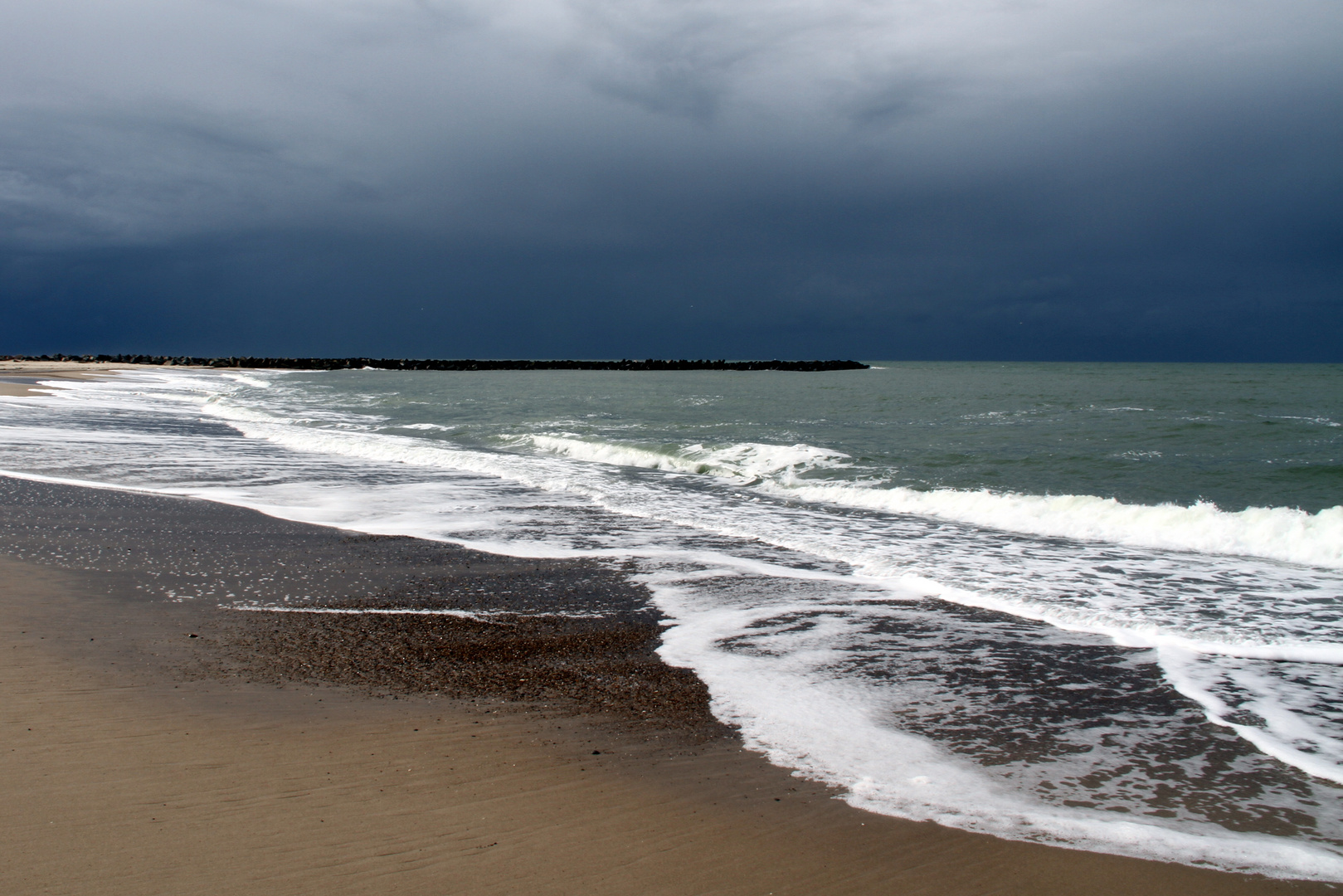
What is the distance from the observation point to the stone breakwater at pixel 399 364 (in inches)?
4360

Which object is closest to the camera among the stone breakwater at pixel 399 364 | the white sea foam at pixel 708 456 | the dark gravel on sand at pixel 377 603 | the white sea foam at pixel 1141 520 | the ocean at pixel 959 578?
the ocean at pixel 959 578

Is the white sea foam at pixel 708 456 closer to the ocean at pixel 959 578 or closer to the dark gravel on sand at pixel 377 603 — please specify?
the ocean at pixel 959 578

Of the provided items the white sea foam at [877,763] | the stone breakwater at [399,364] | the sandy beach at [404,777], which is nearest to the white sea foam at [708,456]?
the white sea foam at [877,763]

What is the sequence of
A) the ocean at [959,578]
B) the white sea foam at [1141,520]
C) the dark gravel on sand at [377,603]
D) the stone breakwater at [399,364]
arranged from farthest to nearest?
the stone breakwater at [399,364]
the white sea foam at [1141,520]
the dark gravel on sand at [377,603]
the ocean at [959,578]

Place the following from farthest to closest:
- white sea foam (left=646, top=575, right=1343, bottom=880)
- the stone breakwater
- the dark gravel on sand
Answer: the stone breakwater → the dark gravel on sand → white sea foam (left=646, top=575, right=1343, bottom=880)

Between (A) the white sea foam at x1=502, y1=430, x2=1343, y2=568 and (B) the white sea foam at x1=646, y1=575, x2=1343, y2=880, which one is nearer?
(B) the white sea foam at x1=646, y1=575, x2=1343, y2=880

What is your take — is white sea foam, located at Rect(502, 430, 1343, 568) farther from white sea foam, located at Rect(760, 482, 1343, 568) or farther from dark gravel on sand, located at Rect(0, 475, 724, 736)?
dark gravel on sand, located at Rect(0, 475, 724, 736)

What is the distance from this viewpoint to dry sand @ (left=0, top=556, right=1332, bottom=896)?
3.17 metres

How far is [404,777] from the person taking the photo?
3.92 meters

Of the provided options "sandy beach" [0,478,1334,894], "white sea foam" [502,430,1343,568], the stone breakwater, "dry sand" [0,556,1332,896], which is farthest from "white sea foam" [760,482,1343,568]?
the stone breakwater

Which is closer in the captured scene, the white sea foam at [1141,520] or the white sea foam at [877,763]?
the white sea foam at [877,763]

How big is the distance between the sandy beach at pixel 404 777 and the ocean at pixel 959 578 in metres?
0.34

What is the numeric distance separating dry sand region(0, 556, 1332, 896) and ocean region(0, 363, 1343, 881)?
0.31 metres

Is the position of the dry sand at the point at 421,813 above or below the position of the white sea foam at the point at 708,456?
below
